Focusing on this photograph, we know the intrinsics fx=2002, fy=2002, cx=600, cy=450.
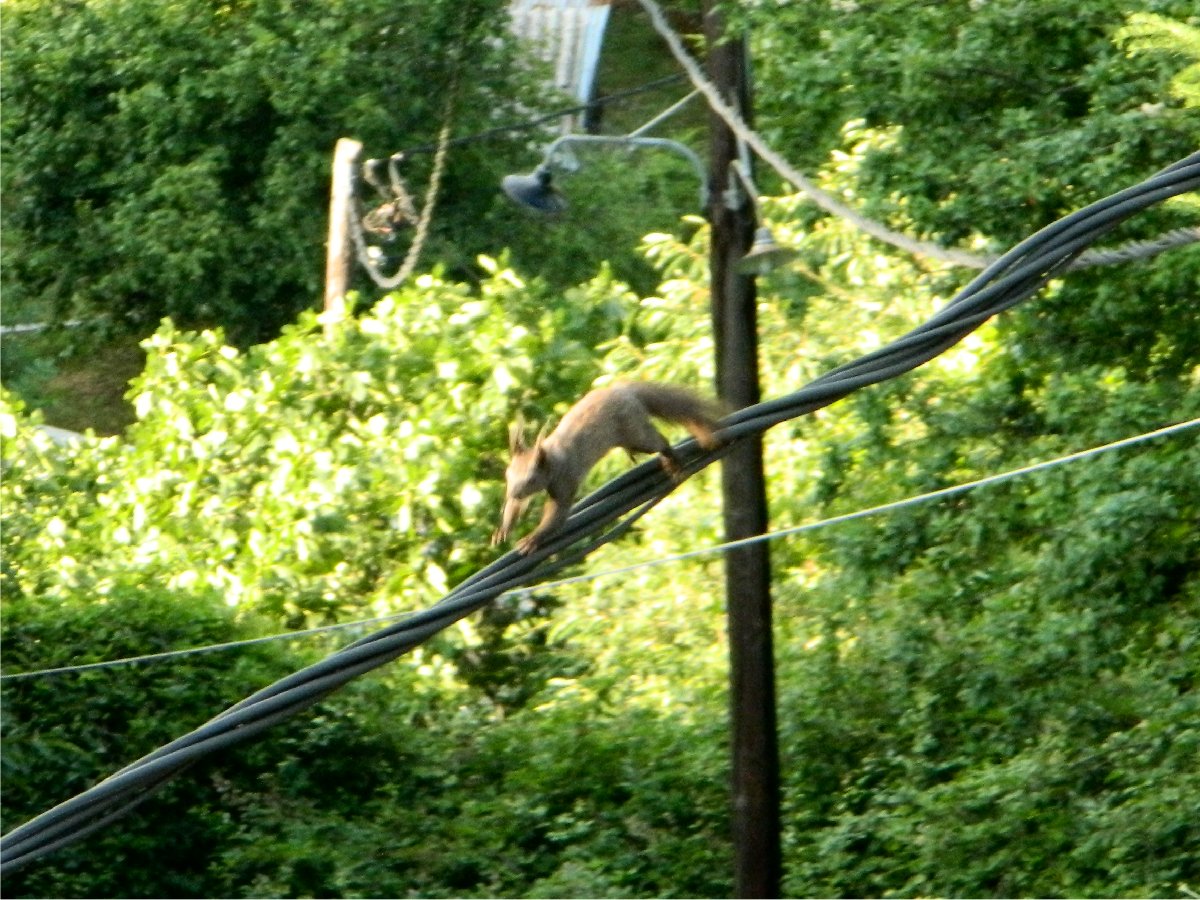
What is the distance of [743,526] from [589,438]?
407 centimetres

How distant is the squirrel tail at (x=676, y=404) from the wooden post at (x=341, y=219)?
29.3ft

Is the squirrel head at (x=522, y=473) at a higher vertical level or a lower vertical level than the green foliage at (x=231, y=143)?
lower

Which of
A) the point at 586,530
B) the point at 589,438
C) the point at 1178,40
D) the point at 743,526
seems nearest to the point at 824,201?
the point at 743,526

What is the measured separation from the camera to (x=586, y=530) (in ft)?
11.9

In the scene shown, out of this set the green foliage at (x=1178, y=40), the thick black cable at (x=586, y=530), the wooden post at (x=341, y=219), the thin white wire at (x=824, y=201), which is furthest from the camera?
the wooden post at (x=341, y=219)

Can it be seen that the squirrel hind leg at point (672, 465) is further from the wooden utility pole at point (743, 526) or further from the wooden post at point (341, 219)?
the wooden post at point (341, 219)

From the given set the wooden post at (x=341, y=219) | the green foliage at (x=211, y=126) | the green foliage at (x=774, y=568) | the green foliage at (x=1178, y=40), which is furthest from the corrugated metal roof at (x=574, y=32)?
the green foliage at (x=1178, y=40)

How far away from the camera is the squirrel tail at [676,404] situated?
4387 mm

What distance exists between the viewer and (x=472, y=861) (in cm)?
986

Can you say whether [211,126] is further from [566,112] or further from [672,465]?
[672,465]

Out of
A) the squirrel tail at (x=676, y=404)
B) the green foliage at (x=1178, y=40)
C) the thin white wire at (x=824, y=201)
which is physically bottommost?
the squirrel tail at (x=676, y=404)

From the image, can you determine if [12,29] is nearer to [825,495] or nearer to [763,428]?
[825,495]

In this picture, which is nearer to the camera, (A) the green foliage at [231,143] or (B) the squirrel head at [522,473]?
(B) the squirrel head at [522,473]

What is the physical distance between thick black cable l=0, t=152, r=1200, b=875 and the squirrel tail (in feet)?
1.16
